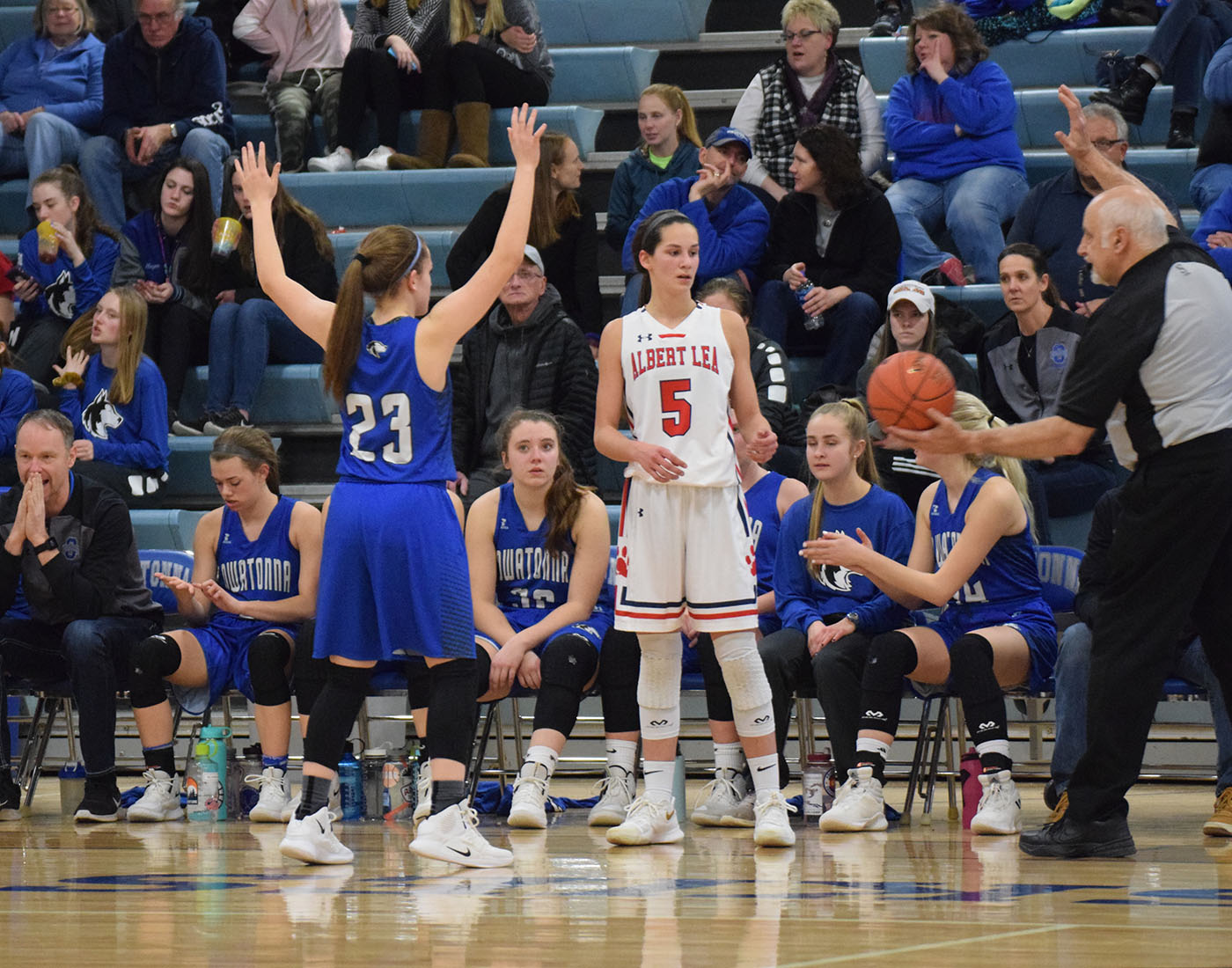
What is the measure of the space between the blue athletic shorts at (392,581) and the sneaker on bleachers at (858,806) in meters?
1.59

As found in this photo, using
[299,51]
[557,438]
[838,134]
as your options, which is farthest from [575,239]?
[299,51]

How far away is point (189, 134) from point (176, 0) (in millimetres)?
984

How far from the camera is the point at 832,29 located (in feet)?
31.1

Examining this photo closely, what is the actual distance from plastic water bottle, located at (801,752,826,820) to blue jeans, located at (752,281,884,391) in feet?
7.60

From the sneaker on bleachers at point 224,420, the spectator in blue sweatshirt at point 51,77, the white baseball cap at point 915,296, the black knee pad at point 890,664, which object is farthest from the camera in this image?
the spectator in blue sweatshirt at point 51,77

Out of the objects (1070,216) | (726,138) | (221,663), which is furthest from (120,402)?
(1070,216)

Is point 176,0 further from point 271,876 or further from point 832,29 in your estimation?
point 271,876

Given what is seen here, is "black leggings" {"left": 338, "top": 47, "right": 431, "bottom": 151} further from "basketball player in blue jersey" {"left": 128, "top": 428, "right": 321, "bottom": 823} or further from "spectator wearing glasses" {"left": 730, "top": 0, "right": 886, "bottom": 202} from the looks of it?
"basketball player in blue jersey" {"left": 128, "top": 428, "right": 321, "bottom": 823}

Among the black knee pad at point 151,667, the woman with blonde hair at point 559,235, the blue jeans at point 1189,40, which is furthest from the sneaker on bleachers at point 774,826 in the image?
the blue jeans at point 1189,40

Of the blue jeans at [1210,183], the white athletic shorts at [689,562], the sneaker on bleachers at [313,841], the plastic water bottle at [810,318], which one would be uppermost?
the blue jeans at [1210,183]

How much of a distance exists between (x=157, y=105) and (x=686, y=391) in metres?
6.15

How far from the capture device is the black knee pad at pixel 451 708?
16.0 ft

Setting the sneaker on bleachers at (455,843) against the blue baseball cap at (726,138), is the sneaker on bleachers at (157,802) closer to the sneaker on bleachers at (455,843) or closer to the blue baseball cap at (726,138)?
the sneaker on bleachers at (455,843)

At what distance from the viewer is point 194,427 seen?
30.7 feet
